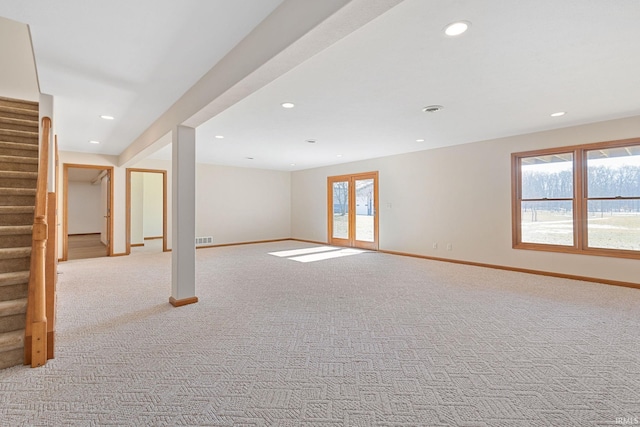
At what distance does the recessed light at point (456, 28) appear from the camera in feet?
6.37

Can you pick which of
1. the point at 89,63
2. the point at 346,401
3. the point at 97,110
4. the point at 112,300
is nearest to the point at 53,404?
the point at 346,401

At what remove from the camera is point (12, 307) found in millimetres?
2258

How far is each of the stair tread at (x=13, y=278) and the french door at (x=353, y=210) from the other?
6221mm

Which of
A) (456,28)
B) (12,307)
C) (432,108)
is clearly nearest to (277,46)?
(456,28)

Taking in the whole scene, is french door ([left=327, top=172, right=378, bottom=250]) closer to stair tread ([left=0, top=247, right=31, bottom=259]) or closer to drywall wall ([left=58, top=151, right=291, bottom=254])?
drywall wall ([left=58, top=151, right=291, bottom=254])

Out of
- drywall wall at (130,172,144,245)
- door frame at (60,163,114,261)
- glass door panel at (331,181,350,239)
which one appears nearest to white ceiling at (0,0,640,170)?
door frame at (60,163,114,261)

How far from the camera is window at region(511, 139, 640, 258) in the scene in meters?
4.17

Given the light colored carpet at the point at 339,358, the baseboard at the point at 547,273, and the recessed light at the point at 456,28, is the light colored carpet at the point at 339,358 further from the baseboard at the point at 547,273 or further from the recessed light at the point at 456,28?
the recessed light at the point at 456,28

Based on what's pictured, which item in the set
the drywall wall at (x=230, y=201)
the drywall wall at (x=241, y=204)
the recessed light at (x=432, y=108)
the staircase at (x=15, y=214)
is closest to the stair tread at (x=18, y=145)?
the staircase at (x=15, y=214)

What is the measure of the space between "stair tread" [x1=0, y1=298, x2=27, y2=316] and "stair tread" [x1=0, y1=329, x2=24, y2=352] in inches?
5.9

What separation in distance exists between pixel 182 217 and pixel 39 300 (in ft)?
4.71

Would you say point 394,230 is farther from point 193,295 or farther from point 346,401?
point 346,401

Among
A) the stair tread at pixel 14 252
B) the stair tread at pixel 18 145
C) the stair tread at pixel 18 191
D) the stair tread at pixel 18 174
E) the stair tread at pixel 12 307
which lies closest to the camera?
the stair tread at pixel 12 307

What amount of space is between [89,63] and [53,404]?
8.49 ft
